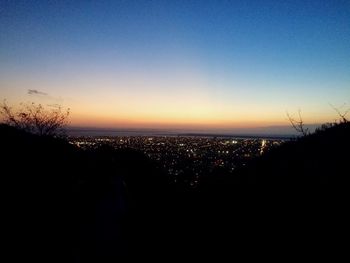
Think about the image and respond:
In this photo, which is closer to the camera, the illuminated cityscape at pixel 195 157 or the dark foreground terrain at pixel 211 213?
the dark foreground terrain at pixel 211 213

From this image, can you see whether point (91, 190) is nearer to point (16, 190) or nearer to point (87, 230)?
point (87, 230)

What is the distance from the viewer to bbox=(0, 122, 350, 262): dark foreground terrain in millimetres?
6234

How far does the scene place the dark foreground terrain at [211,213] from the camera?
623 centimetres

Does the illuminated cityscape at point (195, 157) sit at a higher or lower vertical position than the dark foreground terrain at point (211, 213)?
lower


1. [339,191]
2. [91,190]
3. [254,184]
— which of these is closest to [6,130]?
[91,190]

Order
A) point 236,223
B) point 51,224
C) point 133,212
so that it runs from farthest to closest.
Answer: point 133,212
point 51,224
point 236,223

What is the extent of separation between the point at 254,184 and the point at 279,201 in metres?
1.98

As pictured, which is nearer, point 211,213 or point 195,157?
point 211,213

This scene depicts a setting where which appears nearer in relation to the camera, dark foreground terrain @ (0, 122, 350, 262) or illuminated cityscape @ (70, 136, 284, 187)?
dark foreground terrain @ (0, 122, 350, 262)

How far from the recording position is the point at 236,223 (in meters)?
7.97

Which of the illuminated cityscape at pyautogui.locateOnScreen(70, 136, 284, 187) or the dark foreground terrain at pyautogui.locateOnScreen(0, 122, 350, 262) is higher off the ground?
the dark foreground terrain at pyautogui.locateOnScreen(0, 122, 350, 262)

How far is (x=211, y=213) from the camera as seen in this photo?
9.60 m

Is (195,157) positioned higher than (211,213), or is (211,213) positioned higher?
(211,213)

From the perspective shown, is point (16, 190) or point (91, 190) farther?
point (91, 190)
